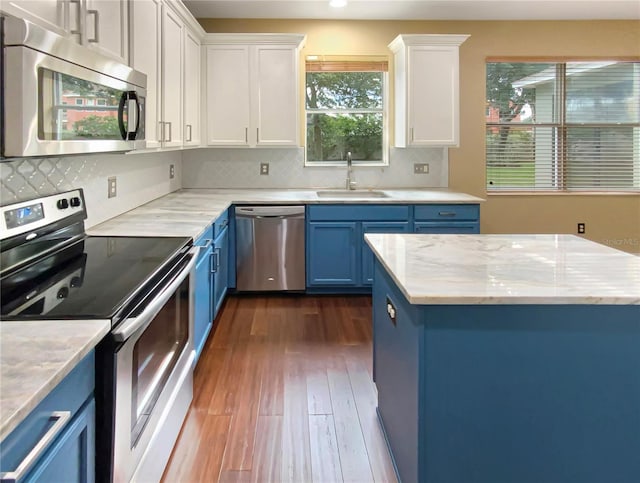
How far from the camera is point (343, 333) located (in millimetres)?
3641

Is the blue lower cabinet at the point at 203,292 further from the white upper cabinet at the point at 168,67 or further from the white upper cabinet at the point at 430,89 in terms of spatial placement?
the white upper cabinet at the point at 430,89

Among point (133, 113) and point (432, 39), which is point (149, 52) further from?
point (432, 39)

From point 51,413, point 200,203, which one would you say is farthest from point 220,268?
point 51,413

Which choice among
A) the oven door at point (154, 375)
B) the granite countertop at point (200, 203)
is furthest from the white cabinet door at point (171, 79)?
the oven door at point (154, 375)

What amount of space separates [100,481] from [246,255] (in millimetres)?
3091

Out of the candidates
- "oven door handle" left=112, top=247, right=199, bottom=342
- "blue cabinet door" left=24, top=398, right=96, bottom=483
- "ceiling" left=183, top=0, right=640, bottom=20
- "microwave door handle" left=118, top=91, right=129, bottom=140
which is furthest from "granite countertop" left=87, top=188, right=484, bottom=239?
"ceiling" left=183, top=0, right=640, bottom=20

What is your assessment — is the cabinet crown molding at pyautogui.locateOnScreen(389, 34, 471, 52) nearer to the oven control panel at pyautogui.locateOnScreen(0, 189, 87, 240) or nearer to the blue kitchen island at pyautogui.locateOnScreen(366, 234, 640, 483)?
the oven control panel at pyautogui.locateOnScreen(0, 189, 87, 240)

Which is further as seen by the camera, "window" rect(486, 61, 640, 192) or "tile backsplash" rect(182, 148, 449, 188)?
"window" rect(486, 61, 640, 192)

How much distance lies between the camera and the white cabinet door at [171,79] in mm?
3309

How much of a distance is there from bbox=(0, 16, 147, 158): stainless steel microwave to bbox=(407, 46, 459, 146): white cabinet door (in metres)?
2.98

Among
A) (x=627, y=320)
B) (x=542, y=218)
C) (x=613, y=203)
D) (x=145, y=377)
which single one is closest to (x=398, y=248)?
(x=627, y=320)

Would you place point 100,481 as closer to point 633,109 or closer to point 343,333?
point 343,333

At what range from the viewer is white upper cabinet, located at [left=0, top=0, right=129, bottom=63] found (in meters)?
1.59

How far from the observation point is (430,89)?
4.64 metres
